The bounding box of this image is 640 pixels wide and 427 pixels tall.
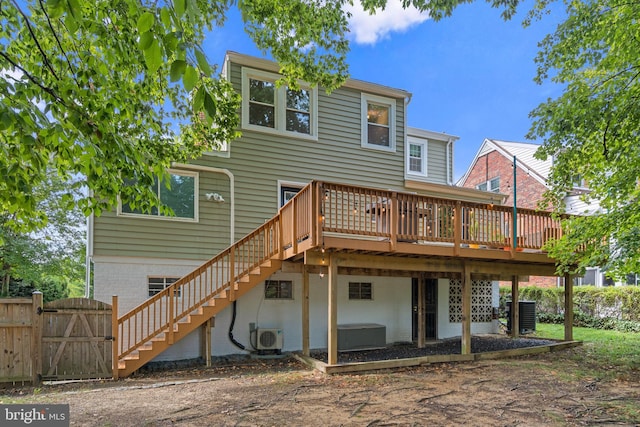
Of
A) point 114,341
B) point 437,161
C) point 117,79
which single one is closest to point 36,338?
point 114,341

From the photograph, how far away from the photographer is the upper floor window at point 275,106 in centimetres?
972

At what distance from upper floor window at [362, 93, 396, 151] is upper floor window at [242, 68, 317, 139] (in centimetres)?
168

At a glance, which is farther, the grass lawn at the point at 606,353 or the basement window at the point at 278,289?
the basement window at the point at 278,289

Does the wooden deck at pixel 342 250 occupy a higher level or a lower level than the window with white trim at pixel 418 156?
lower

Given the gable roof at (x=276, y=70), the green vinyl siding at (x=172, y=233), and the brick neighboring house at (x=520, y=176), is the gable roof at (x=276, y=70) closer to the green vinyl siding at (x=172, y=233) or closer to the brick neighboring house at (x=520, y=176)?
the green vinyl siding at (x=172, y=233)

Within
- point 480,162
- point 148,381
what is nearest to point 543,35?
point 148,381

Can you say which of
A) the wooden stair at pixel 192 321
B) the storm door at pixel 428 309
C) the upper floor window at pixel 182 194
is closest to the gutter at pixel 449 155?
the storm door at pixel 428 309

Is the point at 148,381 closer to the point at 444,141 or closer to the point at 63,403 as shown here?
the point at 63,403

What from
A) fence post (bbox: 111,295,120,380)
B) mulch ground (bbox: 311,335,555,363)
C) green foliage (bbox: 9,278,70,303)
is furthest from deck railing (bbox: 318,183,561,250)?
green foliage (bbox: 9,278,70,303)

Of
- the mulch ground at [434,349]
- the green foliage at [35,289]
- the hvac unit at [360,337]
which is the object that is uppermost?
the green foliage at [35,289]

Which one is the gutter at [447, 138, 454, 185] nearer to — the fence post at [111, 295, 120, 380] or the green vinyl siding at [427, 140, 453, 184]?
the green vinyl siding at [427, 140, 453, 184]

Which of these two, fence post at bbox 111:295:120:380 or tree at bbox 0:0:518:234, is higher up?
tree at bbox 0:0:518:234

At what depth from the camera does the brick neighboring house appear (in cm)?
1666

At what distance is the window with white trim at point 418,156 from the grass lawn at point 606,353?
6845 mm
